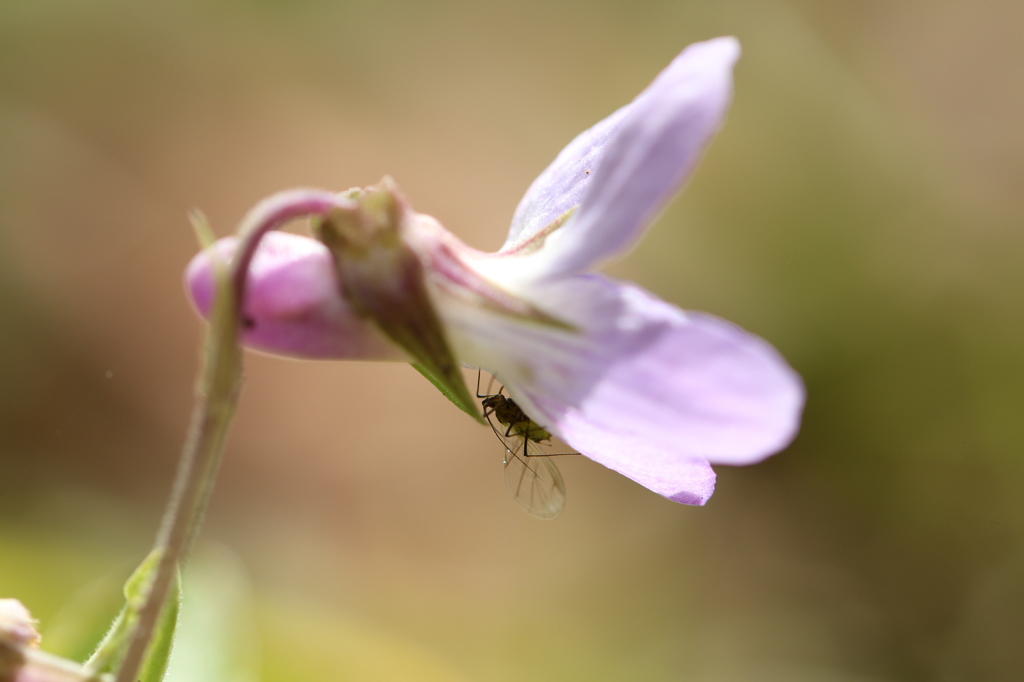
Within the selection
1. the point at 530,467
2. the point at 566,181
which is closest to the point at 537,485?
the point at 530,467

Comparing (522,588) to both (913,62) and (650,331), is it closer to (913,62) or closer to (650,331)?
(650,331)

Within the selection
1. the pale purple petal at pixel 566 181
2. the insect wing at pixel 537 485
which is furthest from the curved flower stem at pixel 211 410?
the insect wing at pixel 537 485

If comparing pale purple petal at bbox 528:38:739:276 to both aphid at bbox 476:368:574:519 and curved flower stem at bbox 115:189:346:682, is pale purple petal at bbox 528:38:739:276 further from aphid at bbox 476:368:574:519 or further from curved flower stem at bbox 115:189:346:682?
aphid at bbox 476:368:574:519

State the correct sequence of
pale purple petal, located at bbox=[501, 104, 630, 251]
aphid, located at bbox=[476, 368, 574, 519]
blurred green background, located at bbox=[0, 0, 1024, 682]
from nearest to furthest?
pale purple petal, located at bbox=[501, 104, 630, 251]
aphid, located at bbox=[476, 368, 574, 519]
blurred green background, located at bbox=[0, 0, 1024, 682]

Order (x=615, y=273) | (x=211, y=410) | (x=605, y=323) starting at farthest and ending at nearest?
(x=615, y=273) → (x=605, y=323) → (x=211, y=410)

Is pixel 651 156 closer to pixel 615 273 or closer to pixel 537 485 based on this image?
pixel 537 485

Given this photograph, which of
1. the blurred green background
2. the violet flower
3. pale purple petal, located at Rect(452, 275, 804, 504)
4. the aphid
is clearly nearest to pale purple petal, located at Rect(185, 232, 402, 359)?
the violet flower
